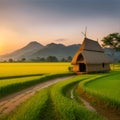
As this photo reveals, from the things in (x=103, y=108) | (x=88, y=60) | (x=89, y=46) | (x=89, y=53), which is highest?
(x=89, y=46)

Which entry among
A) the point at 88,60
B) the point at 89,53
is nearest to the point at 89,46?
the point at 89,53

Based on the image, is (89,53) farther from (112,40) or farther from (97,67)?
(112,40)

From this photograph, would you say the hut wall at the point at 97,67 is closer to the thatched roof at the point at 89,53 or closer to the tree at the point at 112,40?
the thatched roof at the point at 89,53

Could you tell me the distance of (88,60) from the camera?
39.7m

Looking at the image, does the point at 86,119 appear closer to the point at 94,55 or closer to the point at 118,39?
the point at 94,55

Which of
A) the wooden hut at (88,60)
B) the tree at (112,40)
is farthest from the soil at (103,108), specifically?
the tree at (112,40)

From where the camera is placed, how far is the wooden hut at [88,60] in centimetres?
4012

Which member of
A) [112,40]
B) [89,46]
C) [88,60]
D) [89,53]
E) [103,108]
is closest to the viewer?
[103,108]

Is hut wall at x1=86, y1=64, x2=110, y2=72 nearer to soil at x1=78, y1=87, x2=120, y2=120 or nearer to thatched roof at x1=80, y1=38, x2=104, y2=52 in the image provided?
thatched roof at x1=80, y1=38, x2=104, y2=52

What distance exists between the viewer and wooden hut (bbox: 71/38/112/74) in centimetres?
4012

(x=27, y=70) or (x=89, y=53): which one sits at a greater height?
(x=89, y=53)

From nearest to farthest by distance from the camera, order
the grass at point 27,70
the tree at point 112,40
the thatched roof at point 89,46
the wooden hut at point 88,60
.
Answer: the grass at point 27,70
the wooden hut at point 88,60
the thatched roof at point 89,46
the tree at point 112,40

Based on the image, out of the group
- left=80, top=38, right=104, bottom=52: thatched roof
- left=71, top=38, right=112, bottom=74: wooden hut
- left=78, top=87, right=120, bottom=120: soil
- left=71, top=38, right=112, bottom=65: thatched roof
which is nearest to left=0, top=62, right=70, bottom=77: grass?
left=71, top=38, right=112, bottom=74: wooden hut

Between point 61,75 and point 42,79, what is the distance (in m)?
7.69
